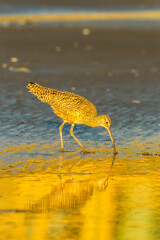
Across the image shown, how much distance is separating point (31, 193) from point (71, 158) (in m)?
1.92

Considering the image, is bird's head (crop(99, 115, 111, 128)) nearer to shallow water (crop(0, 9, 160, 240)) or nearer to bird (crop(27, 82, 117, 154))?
bird (crop(27, 82, 117, 154))

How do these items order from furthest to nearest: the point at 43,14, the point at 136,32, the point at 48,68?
the point at 43,14, the point at 136,32, the point at 48,68

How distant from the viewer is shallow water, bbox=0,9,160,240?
5789 millimetres

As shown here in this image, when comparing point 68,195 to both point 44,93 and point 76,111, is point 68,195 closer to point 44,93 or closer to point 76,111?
point 76,111

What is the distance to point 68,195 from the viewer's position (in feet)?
22.0

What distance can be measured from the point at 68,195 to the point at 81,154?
2.07m

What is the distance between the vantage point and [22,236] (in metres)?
5.35

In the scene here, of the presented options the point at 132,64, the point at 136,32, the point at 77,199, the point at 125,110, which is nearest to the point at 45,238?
the point at 77,199

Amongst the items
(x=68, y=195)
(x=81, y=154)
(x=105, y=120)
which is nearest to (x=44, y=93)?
(x=105, y=120)

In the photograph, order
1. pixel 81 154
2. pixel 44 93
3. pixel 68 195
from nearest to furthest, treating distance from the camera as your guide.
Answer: pixel 68 195 → pixel 81 154 → pixel 44 93

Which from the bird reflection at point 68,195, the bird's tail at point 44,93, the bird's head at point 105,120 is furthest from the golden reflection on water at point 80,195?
the bird's tail at point 44,93

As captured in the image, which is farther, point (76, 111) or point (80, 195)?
point (76, 111)

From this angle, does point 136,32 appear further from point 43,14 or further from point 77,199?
point 77,199

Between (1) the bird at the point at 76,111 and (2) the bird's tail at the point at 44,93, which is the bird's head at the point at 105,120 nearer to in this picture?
(1) the bird at the point at 76,111
